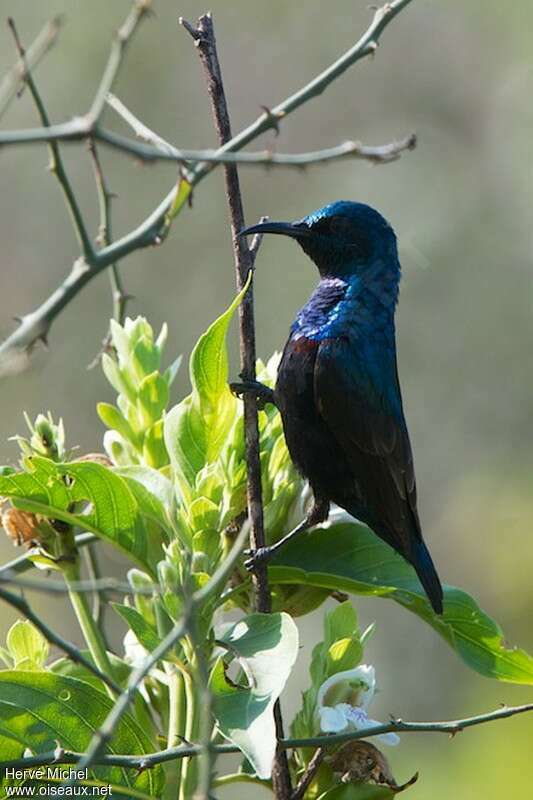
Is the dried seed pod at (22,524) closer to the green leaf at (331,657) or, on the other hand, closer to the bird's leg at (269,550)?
the bird's leg at (269,550)

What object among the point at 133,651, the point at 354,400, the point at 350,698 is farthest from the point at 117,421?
the point at 354,400

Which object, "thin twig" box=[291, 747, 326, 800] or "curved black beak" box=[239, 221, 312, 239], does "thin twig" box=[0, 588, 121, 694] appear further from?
"curved black beak" box=[239, 221, 312, 239]

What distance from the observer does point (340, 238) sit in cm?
347

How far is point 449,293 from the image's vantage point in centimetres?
750

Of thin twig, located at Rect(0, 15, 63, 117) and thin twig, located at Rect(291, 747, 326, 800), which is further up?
thin twig, located at Rect(0, 15, 63, 117)

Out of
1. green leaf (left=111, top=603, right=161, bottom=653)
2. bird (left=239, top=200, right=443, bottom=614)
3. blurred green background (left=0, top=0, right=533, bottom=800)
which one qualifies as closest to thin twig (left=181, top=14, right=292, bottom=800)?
green leaf (left=111, top=603, right=161, bottom=653)

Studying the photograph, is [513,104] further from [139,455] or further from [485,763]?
[139,455]

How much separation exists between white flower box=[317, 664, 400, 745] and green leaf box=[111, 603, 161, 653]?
0.32 m

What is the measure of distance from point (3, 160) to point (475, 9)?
331cm

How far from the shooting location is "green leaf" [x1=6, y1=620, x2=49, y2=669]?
7.09 ft

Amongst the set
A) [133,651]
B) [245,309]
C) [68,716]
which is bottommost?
[68,716]

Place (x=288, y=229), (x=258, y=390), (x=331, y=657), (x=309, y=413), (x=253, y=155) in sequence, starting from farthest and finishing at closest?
(x=288, y=229) → (x=309, y=413) → (x=258, y=390) → (x=331, y=657) → (x=253, y=155)

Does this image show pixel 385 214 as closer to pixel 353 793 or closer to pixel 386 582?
pixel 386 582

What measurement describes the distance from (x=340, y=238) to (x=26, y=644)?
5.57 ft
